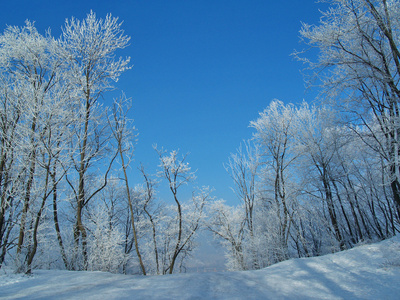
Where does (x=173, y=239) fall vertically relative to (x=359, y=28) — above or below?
below

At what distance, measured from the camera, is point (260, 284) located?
3674 mm

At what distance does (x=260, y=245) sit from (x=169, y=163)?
8.20 metres

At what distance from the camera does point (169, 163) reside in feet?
52.7

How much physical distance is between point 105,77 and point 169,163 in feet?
24.1

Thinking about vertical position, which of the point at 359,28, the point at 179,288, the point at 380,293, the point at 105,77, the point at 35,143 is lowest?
the point at 380,293

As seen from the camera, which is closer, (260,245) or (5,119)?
(5,119)

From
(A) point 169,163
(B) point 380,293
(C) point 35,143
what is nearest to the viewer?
(B) point 380,293

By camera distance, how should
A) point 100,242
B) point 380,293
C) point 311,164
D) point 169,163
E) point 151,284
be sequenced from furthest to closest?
1. point 169,163
2. point 311,164
3. point 100,242
4. point 151,284
5. point 380,293

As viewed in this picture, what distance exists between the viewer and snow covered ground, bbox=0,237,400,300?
317 centimetres

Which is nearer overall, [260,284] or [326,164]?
[260,284]

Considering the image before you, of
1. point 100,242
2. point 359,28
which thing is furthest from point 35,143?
point 359,28

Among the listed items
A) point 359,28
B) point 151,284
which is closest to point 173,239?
point 151,284

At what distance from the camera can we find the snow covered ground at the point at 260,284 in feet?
10.4

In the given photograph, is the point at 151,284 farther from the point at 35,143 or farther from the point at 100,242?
the point at 100,242
